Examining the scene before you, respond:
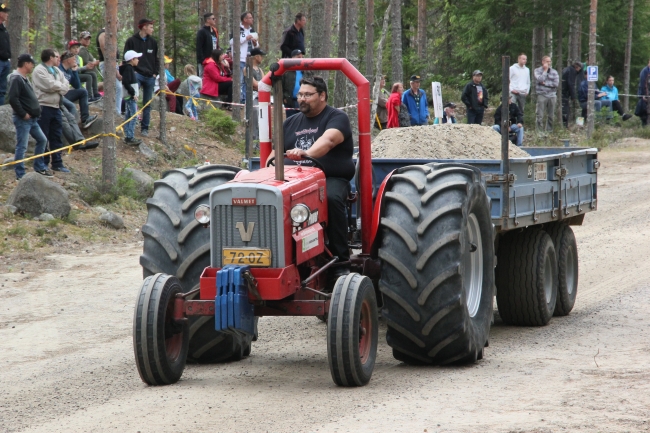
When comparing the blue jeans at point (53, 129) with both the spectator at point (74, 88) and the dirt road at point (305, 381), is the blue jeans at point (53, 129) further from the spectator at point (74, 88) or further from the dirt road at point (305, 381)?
the dirt road at point (305, 381)

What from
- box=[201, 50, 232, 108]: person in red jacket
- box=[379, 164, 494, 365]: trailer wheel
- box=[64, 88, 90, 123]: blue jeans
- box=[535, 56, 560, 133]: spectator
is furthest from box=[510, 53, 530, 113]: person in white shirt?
box=[379, 164, 494, 365]: trailer wheel

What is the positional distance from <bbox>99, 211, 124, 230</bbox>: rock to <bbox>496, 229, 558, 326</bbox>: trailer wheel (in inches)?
290

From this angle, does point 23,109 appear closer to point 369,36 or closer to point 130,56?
point 130,56

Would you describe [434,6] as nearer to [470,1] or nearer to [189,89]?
[470,1]

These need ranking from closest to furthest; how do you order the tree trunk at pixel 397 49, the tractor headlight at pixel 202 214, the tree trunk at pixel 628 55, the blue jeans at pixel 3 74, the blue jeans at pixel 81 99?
1. the tractor headlight at pixel 202 214
2. the blue jeans at pixel 3 74
3. the blue jeans at pixel 81 99
4. the tree trunk at pixel 397 49
5. the tree trunk at pixel 628 55

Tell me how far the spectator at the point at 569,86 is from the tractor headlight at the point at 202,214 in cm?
2712

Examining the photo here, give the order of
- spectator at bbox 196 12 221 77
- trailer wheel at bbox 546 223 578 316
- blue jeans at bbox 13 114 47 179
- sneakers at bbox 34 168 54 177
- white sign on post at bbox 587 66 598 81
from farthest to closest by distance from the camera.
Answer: white sign on post at bbox 587 66 598 81
spectator at bbox 196 12 221 77
sneakers at bbox 34 168 54 177
blue jeans at bbox 13 114 47 179
trailer wheel at bbox 546 223 578 316

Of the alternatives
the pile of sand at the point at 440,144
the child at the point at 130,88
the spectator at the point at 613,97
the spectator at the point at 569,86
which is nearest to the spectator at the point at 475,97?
the spectator at the point at 569,86

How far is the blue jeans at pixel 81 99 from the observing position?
17672 millimetres

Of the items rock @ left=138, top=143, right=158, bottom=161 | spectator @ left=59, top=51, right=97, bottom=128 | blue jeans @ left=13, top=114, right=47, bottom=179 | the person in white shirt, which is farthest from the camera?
the person in white shirt

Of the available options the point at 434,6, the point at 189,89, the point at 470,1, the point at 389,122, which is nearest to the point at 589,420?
the point at 389,122

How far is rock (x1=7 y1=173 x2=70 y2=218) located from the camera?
14.0 meters

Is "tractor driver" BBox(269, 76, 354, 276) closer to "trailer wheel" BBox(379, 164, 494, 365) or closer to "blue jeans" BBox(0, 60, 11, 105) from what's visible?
"trailer wheel" BBox(379, 164, 494, 365)

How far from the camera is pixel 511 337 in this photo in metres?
8.80
